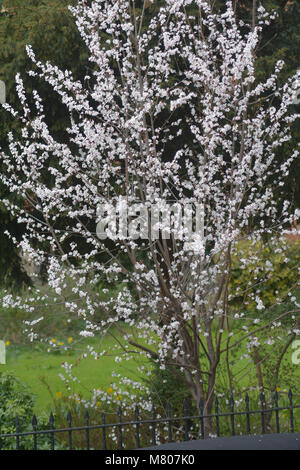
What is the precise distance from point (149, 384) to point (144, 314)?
158cm

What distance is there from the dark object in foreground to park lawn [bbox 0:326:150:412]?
4.33 metres

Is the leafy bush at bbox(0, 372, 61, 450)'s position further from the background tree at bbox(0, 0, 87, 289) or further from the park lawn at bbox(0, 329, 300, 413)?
the background tree at bbox(0, 0, 87, 289)

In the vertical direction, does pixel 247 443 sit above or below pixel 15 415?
below

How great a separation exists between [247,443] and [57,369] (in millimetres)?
6849

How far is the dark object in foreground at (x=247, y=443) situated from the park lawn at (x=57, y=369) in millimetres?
4325

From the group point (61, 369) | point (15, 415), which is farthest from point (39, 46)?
point (61, 369)

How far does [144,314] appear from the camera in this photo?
21.1 ft

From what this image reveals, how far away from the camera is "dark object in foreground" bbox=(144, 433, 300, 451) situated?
195 inches

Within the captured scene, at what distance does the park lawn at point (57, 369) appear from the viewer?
393 inches

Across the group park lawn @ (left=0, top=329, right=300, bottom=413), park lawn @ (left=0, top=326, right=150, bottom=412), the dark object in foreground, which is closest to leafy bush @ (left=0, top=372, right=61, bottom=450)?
park lawn @ (left=0, top=329, right=300, bottom=413)

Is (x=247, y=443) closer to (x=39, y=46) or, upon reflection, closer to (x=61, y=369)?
(x=39, y=46)

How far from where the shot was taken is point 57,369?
453 inches
